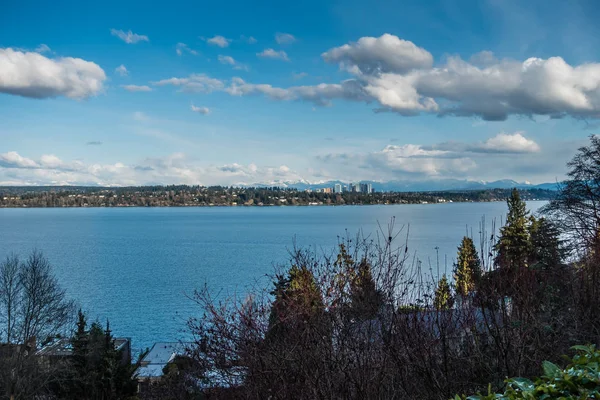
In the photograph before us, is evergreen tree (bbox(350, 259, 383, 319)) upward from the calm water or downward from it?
upward

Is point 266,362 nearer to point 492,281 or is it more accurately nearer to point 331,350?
point 331,350

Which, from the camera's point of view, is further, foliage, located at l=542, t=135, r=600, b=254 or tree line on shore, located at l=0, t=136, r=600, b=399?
foliage, located at l=542, t=135, r=600, b=254

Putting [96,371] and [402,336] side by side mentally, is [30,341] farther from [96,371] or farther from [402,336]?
[402,336]

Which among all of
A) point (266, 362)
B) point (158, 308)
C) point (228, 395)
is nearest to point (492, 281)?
point (266, 362)

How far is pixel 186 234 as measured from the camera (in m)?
84.8

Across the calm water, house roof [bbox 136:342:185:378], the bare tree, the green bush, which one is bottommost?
house roof [bbox 136:342:185:378]

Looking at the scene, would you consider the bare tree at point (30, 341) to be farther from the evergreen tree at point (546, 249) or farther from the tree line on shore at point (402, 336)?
the evergreen tree at point (546, 249)

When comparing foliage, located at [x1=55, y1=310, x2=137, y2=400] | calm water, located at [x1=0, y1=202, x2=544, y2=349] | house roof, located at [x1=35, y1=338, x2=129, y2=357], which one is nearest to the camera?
foliage, located at [x1=55, y1=310, x2=137, y2=400]

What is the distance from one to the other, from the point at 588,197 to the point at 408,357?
65.2 ft

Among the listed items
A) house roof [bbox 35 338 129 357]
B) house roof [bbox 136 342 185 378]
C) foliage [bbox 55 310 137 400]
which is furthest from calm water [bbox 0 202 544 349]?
house roof [bbox 35 338 129 357]

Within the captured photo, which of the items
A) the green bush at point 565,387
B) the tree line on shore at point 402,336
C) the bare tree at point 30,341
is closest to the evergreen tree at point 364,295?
the tree line on shore at point 402,336

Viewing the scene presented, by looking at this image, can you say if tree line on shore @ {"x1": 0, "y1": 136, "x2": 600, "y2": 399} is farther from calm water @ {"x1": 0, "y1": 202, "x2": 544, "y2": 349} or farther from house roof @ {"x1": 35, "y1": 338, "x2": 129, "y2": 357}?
house roof @ {"x1": 35, "y1": 338, "x2": 129, "y2": 357}

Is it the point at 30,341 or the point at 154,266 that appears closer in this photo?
the point at 30,341

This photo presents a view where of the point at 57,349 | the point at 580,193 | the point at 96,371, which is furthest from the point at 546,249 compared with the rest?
the point at 57,349
